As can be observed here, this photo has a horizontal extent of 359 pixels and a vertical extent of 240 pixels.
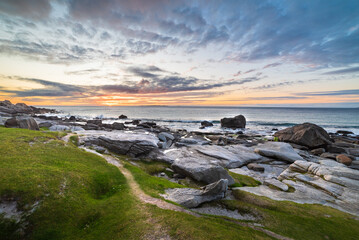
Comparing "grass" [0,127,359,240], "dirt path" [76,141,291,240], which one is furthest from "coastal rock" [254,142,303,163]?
"dirt path" [76,141,291,240]

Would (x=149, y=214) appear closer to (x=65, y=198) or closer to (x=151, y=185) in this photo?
(x=65, y=198)

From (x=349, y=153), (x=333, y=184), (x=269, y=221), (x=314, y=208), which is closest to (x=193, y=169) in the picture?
(x=269, y=221)

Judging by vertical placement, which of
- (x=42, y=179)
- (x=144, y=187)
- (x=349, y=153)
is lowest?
(x=349, y=153)

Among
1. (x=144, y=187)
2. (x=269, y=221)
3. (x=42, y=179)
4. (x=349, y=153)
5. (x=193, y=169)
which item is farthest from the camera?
(x=349, y=153)

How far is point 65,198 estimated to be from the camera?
10.9 meters

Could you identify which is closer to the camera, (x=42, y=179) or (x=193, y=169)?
(x=42, y=179)

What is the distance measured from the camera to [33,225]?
8984 millimetres

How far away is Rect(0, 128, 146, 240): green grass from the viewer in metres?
8.98

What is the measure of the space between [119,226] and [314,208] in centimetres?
1668

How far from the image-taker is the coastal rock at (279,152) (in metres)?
31.5

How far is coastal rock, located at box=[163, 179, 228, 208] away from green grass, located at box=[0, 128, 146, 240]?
3.90 metres

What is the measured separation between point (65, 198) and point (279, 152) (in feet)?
114

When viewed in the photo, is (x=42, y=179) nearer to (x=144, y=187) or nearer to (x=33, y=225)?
(x=33, y=225)

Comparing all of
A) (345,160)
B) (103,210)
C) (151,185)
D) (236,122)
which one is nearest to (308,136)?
(345,160)
